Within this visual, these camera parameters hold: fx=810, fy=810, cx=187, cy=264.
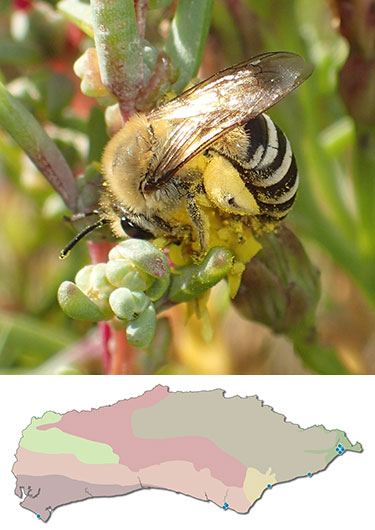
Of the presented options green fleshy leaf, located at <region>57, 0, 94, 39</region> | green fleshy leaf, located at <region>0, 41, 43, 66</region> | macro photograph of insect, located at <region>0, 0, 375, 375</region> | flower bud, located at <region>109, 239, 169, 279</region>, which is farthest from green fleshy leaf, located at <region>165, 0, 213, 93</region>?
green fleshy leaf, located at <region>0, 41, 43, 66</region>

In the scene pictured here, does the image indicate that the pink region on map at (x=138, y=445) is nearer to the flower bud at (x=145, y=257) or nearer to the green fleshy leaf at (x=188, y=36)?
the flower bud at (x=145, y=257)

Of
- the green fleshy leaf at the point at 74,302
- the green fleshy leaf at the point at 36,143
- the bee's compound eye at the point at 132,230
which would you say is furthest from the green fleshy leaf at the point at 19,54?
the green fleshy leaf at the point at 74,302

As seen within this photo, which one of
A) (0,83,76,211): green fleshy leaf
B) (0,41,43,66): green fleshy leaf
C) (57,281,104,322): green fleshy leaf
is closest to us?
(57,281,104,322): green fleshy leaf

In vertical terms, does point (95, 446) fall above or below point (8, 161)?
below

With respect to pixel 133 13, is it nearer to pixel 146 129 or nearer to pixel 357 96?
pixel 146 129

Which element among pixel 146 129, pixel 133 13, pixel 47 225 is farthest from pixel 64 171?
pixel 47 225

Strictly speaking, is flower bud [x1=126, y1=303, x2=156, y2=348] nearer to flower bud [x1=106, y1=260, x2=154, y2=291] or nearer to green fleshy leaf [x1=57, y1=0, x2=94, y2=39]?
flower bud [x1=106, y1=260, x2=154, y2=291]

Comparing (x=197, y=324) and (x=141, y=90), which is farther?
(x=197, y=324)
